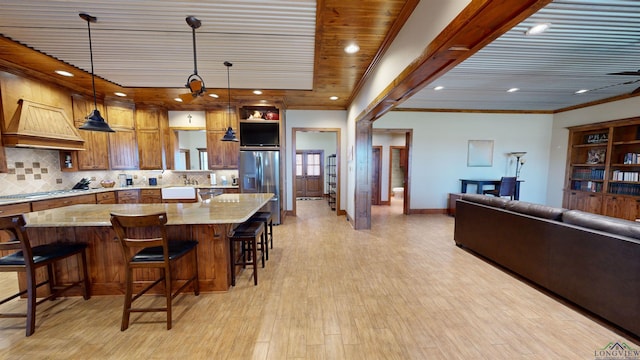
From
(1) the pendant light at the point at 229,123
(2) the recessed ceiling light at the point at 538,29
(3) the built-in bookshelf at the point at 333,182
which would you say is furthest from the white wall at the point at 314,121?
(2) the recessed ceiling light at the point at 538,29

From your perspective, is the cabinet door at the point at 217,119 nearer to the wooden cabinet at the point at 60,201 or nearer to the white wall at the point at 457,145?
the wooden cabinet at the point at 60,201

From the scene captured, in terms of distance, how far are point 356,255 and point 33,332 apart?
3.25m

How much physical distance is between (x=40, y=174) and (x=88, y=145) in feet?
2.74

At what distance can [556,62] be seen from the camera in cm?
317

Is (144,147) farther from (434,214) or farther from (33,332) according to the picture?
(434,214)

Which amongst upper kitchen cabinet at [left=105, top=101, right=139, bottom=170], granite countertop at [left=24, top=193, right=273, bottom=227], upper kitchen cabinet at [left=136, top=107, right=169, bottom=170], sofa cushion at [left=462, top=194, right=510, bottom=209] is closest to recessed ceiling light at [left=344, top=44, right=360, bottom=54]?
granite countertop at [left=24, top=193, right=273, bottom=227]

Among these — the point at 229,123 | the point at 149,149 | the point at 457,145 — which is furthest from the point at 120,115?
the point at 457,145

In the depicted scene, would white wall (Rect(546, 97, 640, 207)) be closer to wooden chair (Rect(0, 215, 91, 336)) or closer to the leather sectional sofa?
the leather sectional sofa

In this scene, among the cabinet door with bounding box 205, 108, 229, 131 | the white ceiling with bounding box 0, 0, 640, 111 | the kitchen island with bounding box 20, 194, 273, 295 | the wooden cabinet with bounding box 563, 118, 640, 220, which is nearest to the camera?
the white ceiling with bounding box 0, 0, 640, 111

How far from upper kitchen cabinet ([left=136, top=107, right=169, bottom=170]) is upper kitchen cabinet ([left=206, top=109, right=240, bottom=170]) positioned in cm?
110

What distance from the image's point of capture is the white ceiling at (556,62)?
2.14 m

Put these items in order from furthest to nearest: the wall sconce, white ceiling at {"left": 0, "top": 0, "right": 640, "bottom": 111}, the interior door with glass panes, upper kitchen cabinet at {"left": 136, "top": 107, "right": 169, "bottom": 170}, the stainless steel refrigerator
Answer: the interior door with glass panes
the wall sconce
upper kitchen cabinet at {"left": 136, "top": 107, "right": 169, "bottom": 170}
the stainless steel refrigerator
white ceiling at {"left": 0, "top": 0, "right": 640, "bottom": 111}

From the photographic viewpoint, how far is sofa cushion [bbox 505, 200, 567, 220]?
7.66 feet

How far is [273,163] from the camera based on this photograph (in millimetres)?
4930
